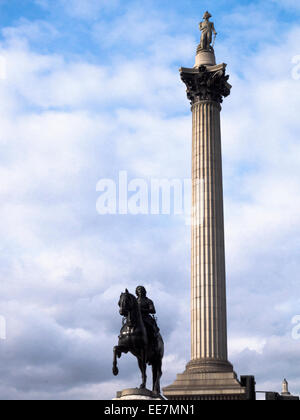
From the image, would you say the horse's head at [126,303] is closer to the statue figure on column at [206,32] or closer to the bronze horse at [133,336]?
the bronze horse at [133,336]

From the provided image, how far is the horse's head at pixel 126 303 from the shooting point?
29.4 metres

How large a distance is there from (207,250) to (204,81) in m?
11.4

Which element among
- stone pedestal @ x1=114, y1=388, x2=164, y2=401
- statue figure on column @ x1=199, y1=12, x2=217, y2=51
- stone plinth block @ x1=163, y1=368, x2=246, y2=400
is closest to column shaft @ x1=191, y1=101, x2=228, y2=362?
stone plinth block @ x1=163, y1=368, x2=246, y2=400

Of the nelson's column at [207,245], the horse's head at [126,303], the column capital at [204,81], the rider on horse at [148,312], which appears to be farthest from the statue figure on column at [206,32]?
the horse's head at [126,303]

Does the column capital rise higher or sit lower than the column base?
higher

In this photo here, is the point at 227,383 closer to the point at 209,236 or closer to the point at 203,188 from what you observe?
the point at 209,236

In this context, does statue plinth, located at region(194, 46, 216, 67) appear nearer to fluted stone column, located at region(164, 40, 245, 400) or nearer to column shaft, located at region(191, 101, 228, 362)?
fluted stone column, located at region(164, 40, 245, 400)

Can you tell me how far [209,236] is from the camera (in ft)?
143

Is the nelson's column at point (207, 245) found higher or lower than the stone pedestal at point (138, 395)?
higher

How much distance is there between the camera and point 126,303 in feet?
96.5

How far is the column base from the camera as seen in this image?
3850 cm

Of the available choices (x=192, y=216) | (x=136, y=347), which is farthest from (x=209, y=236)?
(x=136, y=347)
